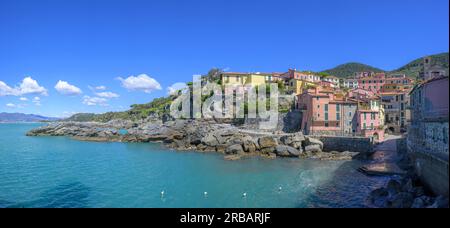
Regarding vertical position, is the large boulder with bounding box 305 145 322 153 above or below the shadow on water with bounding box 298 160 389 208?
above

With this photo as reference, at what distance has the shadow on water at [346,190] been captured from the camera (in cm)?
2105

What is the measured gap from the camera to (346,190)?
24.4 meters

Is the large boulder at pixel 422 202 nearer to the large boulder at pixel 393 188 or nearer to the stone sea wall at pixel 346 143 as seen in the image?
the large boulder at pixel 393 188

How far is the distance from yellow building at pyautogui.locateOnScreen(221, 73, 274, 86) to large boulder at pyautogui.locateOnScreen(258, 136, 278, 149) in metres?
31.1

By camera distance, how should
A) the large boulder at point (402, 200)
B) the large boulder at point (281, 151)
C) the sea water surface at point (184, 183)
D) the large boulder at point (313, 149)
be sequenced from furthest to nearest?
1. the large boulder at point (313, 149)
2. the large boulder at point (281, 151)
3. the sea water surface at point (184, 183)
4. the large boulder at point (402, 200)

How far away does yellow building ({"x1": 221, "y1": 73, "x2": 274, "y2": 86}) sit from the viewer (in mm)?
76137

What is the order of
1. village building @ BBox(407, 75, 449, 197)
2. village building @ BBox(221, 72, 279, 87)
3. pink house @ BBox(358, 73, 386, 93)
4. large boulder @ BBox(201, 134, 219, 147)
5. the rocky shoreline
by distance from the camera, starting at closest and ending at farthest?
1. village building @ BBox(407, 75, 449, 197)
2. the rocky shoreline
3. large boulder @ BBox(201, 134, 219, 147)
4. village building @ BBox(221, 72, 279, 87)
5. pink house @ BBox(358, 73, 386, 93)

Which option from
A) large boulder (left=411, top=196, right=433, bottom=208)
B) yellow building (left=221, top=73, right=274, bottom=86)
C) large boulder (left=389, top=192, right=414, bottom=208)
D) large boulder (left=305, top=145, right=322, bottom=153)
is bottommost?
large boulder (left=389, top=192, right=414, bottom=208)

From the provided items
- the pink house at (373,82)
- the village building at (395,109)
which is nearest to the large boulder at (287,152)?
the village building at (395,109)

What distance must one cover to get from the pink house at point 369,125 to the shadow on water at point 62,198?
133 feet

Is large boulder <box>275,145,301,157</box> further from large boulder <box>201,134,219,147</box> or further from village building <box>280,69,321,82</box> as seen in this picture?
village building <box>280,69,321,82</box>

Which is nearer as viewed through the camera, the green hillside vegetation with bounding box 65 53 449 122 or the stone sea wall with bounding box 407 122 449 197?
the stone sea wall with bounding box 407 122 449 197

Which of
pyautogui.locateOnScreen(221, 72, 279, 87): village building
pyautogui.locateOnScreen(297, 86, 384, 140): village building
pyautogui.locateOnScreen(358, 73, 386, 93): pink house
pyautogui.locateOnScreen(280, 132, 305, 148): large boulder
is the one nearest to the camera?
pyautogui.locateOnScreen(280, 132, 305, 148): large boulder

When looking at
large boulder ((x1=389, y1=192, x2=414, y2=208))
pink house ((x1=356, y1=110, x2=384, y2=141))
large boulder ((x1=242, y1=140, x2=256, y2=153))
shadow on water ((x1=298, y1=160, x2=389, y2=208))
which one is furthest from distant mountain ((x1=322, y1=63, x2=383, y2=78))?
large boulder ((x1=389, y1=192, x2=414, y2=208))
